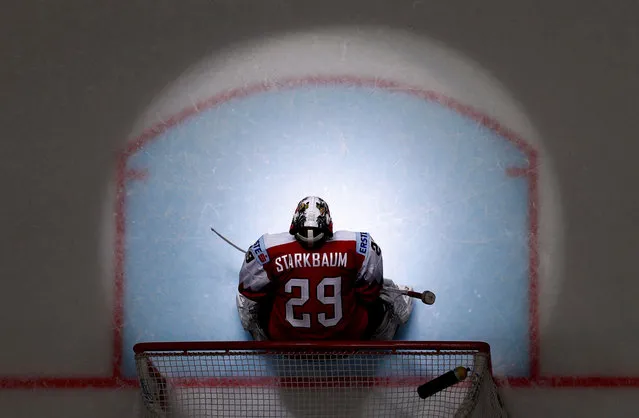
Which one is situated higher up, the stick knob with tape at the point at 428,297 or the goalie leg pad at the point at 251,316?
the stick knob with tape at the point at 428,297

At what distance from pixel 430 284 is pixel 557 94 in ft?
3.51

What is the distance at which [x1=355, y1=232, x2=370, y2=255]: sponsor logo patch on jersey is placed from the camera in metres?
3.72

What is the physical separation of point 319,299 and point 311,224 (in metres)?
0.30

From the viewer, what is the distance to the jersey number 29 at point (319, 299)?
145 inches

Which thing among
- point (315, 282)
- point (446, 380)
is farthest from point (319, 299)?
point (446, 380)

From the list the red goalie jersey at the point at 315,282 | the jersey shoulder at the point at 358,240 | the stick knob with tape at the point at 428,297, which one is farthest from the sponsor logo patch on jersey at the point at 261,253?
the stick knob with tape at the point at 428,297

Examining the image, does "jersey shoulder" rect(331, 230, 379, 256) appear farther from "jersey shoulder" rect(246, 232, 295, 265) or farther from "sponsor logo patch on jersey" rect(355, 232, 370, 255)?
"jersey shoulder" rect(246, 232, 295, 265)

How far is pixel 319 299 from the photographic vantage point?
368cm

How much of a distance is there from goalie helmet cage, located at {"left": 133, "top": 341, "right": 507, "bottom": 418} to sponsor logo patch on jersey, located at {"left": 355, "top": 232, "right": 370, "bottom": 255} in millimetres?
415

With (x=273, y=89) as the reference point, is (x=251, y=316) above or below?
below

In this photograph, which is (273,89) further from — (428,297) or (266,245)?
(428,297)

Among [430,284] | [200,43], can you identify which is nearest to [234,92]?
[200,43]

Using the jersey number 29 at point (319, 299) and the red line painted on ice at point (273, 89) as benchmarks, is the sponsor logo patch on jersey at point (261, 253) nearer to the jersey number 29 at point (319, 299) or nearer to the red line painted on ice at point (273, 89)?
the jersey number 29 at point (319, 299)

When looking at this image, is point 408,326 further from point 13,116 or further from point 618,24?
point 13,116
